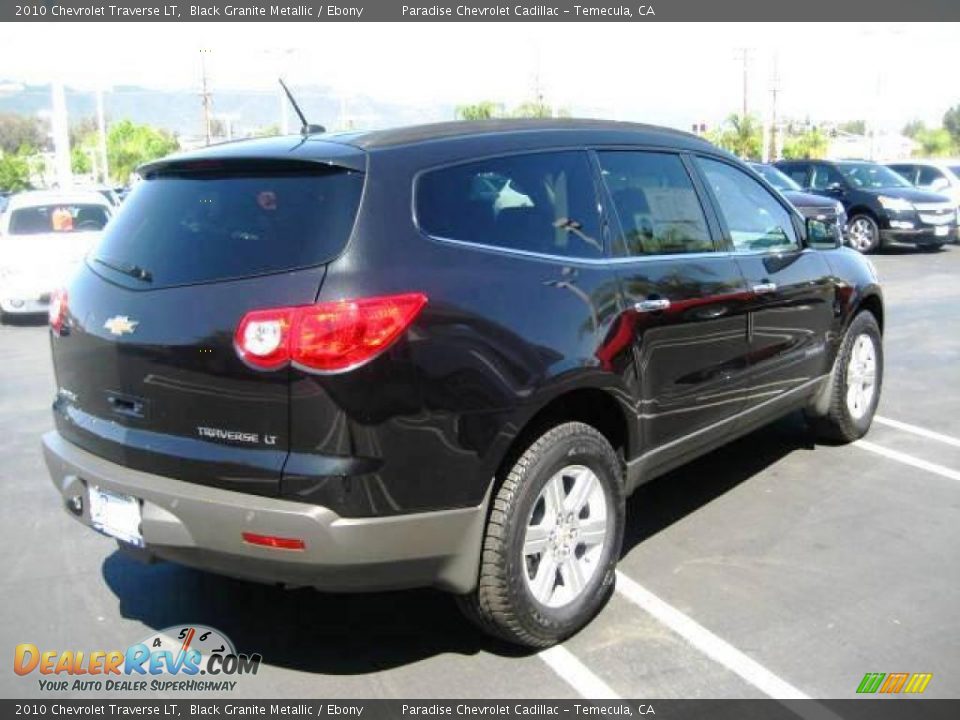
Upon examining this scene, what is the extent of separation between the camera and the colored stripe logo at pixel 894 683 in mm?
3193

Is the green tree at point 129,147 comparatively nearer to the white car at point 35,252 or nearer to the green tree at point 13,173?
the green tree at point 13,173

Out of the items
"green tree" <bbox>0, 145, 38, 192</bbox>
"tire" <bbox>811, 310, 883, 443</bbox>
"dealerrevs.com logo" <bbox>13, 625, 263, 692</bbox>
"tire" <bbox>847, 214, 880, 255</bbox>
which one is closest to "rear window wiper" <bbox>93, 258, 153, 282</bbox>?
"dealerrevs.com logo" <bbox>13, 625, 263, 692</bbox>

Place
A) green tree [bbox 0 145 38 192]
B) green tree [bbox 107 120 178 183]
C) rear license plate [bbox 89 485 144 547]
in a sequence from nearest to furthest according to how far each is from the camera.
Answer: rear license plate [bbox 89 485 144 547] → green tree [bbox 0 145 38 192] → green tree [bbox 107 120 178 183]

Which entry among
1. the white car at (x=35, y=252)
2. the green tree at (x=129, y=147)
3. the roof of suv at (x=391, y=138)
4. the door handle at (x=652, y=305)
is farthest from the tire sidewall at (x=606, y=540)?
the green tree at (x=129, y=147)

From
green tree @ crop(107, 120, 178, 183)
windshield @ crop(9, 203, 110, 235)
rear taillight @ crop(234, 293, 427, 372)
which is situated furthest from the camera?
green tree @ crop(107, 120, 178, 183)

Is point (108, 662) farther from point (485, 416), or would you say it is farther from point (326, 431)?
point (485, 416)

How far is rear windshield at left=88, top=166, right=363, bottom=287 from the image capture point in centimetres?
297

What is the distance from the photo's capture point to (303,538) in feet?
9.27

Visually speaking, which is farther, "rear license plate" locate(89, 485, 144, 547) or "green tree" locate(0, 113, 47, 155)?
"green tree" locate(0, 113, 47, 155)

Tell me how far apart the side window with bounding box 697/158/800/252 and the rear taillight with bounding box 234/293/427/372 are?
233cm

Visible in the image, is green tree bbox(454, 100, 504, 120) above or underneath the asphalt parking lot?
above

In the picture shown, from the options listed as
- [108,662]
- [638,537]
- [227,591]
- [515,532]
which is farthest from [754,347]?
[108,662]

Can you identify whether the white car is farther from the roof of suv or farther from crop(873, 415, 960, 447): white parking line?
crop(873, 415, 960, 447): white parking line

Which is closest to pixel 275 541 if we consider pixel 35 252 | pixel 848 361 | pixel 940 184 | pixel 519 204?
pixel 519 204
